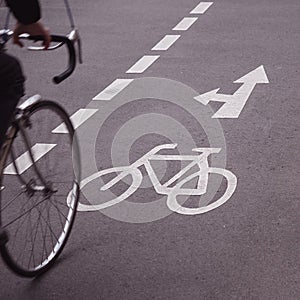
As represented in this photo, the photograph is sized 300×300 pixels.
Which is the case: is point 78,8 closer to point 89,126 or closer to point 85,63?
point 85,63

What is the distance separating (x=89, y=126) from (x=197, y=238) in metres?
2.32

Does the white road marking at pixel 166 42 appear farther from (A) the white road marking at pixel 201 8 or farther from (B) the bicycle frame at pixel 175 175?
(B) the bicycle frame at pixel 175 175

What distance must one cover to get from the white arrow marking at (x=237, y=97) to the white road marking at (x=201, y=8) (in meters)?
2.92

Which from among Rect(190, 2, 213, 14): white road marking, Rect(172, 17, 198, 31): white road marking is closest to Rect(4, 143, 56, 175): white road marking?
Rect(172, 17, 198, 31): white road marking

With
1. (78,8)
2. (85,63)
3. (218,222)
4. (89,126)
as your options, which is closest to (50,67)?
(85,63)

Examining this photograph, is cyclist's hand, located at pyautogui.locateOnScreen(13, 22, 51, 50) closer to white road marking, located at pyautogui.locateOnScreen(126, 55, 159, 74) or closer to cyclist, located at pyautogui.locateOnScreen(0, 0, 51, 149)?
cyclist, located at pyautogui.locateOnScreen(0, 0, 51, 149)

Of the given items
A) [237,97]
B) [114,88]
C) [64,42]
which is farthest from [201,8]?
[64,42]

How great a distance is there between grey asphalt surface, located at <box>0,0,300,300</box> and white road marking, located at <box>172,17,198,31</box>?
97 millimetres

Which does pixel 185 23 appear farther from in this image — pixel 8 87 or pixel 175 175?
pixel 8 87

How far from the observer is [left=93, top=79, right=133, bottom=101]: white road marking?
8055mm

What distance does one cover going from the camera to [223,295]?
4.53 m

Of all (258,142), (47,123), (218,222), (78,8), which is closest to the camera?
(47,123)

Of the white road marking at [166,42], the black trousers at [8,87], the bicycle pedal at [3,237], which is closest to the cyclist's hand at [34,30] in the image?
the black trousers at [8,87]

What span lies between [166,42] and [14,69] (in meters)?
6.01
